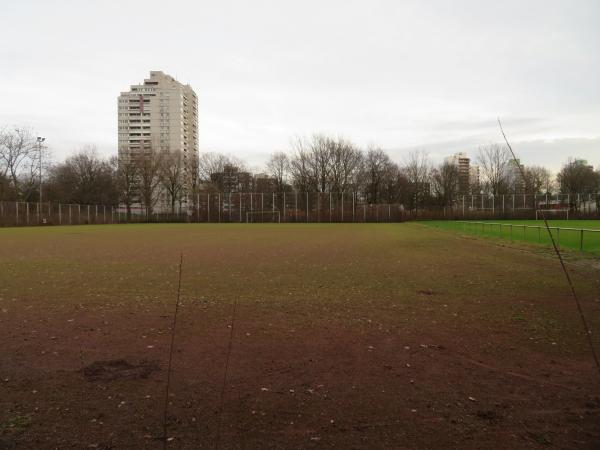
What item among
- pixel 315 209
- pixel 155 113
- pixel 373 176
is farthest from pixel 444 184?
pixel 155 113

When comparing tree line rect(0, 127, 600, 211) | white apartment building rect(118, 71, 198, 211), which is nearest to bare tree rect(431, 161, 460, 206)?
tree line rect(0, 127, 600, 211)

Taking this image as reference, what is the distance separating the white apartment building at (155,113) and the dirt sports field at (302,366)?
11948 cm

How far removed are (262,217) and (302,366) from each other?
65.5 m

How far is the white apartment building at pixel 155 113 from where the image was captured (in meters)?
124

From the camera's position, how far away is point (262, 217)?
69.9m

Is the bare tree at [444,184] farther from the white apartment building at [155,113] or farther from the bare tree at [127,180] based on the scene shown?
the white apartment building at [155,113]

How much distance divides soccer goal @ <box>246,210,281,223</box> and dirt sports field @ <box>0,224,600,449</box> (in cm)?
5996

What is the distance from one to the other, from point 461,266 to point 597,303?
542 centimetres

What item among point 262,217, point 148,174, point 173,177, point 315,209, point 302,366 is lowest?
point 302,366

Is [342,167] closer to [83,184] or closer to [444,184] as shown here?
[444,184]

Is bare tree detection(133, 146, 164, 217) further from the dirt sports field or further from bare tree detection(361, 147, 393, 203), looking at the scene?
the dirt sports field

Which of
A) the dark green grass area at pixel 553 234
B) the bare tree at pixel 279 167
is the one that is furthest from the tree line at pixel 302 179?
the dark green grass area at pixel 553 234

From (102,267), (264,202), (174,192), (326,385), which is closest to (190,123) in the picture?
(174,192)

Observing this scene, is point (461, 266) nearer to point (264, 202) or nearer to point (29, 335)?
point (29, 335)
